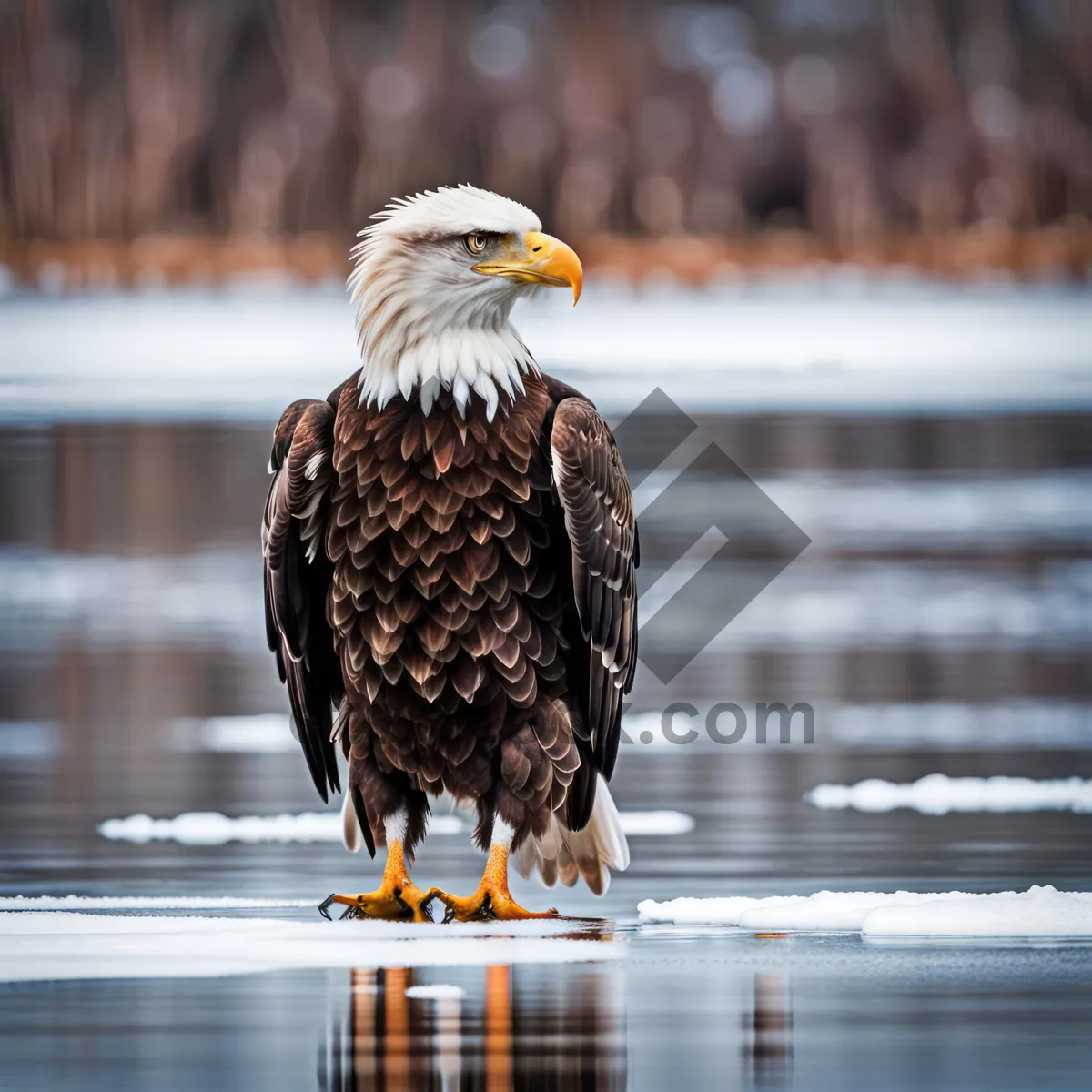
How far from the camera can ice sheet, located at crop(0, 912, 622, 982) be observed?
451 cm

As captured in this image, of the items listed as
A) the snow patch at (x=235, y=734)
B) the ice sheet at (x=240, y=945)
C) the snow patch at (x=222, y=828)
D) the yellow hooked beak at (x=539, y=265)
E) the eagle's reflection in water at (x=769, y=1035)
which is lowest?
the eagle's reflection in water at (x=769, y=1035)

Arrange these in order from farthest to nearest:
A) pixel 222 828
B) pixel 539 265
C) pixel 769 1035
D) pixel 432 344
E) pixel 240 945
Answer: pixel 222 828
pixel 539 265
pixel 432 344
pixel 240 945
pixel 769 1035

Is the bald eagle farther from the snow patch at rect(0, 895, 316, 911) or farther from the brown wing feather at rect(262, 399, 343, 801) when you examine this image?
the snow patch at rect(0, 895, 316, 911)

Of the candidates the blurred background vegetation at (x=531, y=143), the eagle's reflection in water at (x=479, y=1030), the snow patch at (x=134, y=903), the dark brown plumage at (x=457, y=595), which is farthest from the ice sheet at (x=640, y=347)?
the eagle's reflection in water at (x=479, y=1030)

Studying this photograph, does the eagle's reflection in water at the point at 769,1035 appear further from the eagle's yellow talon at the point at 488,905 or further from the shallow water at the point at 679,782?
the eagle's yellow talon at the point at 488,905

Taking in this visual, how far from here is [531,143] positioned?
21.9 m

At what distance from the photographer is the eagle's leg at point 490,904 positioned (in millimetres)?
5480

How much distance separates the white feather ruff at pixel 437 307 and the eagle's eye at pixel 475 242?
15 mm

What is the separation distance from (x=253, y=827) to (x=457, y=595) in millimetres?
1081

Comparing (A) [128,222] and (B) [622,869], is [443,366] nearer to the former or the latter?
(B) [622,869]

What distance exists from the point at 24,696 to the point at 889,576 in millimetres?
4014

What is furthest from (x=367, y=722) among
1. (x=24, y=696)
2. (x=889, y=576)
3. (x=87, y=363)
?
(x=87, y=363)

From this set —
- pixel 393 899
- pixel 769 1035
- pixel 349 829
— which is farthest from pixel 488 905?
pixel 769 1035

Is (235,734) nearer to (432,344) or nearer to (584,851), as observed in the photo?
(584,851)
